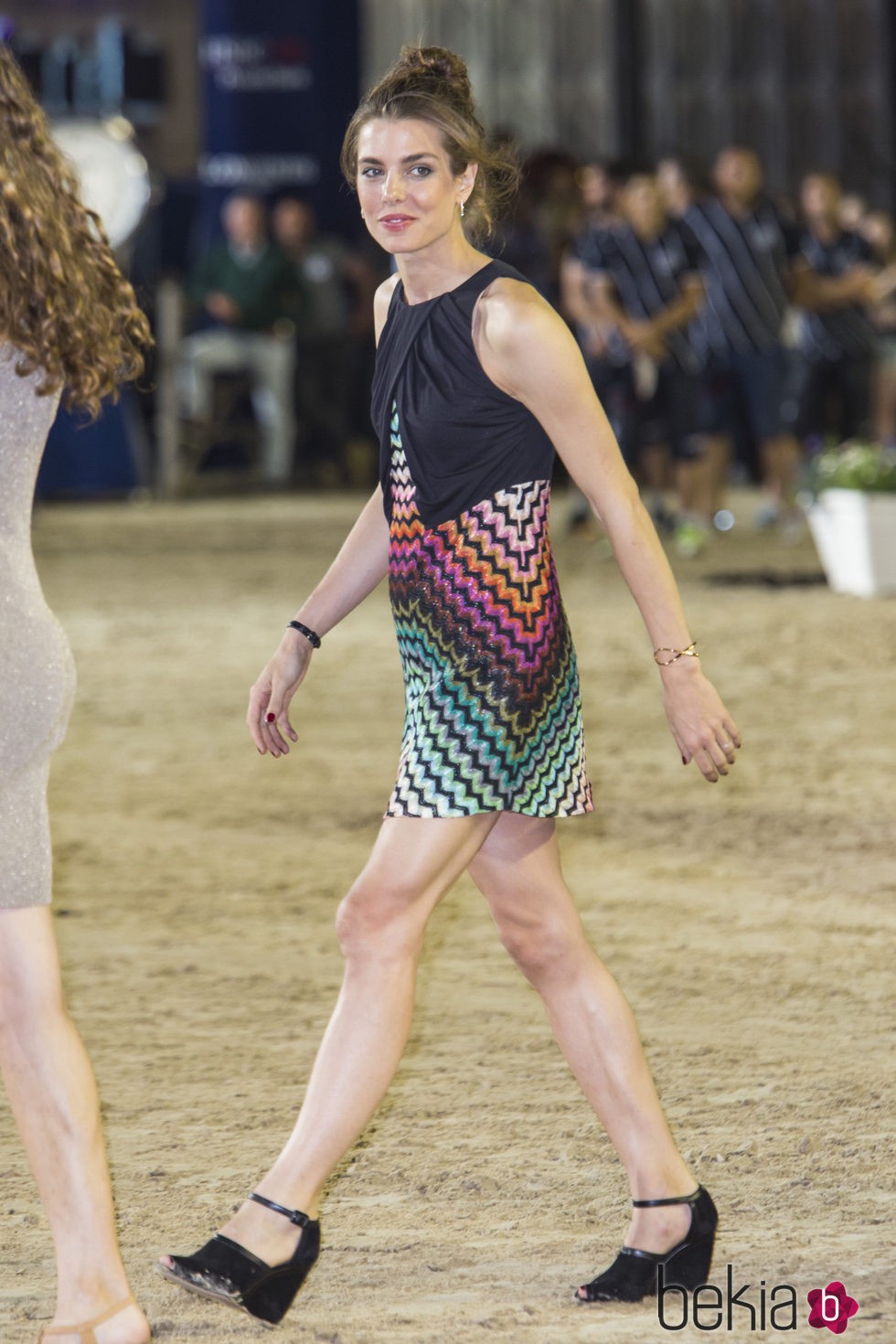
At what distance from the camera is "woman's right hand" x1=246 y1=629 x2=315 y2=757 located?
3381mm

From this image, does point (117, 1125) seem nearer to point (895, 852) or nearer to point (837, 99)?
point (895, 852)

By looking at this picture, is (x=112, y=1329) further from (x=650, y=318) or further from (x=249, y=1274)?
(x=650, y=318)

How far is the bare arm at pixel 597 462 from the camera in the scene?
3.02 meters

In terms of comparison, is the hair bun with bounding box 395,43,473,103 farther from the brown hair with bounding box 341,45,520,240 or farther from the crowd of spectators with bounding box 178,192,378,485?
the crowd of spectators with bounding box 178,192,378,485

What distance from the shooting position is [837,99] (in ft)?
87.1

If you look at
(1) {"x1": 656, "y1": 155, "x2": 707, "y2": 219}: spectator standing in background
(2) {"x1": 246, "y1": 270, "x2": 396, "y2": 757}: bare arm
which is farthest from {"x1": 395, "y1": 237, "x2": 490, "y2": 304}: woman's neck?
(1) {"x1": 656, "y1": 155, "x2": 707, "y2": 219}: spectator standing in background

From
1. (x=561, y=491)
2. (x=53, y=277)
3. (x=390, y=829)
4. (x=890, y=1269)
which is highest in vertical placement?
(x=53, y=277)

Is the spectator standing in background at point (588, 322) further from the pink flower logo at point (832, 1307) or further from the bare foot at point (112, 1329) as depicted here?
the bare foot at point (112, 1329)

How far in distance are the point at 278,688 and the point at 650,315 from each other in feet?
34.7

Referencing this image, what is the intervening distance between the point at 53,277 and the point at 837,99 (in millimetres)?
25064

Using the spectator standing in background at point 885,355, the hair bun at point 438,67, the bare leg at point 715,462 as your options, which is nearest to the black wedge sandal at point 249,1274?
the hair bun at point 438,67

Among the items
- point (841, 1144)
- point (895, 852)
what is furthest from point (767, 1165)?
point (895, 852)

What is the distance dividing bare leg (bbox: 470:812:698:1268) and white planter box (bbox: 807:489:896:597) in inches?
335

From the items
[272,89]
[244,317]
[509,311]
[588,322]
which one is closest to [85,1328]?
[509,311]
